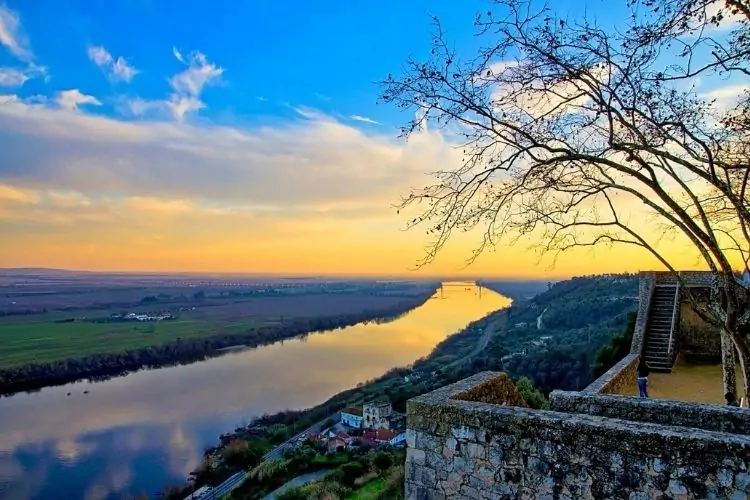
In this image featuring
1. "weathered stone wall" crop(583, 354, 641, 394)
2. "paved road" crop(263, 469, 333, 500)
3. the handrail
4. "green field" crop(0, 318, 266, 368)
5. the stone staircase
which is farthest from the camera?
"green field" crop(0, 318, 266, 368)

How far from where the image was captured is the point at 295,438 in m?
26.0

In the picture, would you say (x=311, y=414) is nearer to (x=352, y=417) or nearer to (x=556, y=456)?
(x=352, y=417)

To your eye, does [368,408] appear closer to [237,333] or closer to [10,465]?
[10,465]

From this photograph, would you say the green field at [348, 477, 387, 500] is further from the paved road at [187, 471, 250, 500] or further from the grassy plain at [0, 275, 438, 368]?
the grassy plain at [0, 275, 438, 368]

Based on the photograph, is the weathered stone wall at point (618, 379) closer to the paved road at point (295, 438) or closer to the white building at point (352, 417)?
the paved road at point (295, 438)

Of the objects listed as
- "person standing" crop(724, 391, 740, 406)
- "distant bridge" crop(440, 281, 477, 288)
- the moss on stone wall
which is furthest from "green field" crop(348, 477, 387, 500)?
"distant bridge" crop(440, 281, 477, 288)

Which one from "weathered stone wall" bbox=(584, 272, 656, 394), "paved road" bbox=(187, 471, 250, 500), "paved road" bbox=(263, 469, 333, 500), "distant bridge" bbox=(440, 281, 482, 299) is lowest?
"paved road" bbox=(187, 471, 250, 500)

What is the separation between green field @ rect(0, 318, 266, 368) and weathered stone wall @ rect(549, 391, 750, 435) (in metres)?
47.5

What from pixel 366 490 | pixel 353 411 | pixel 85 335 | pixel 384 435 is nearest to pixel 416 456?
pixel 366 490

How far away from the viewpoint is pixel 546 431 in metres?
2.70

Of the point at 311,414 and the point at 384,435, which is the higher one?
the point at 384,435

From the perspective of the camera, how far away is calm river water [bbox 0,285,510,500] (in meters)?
21.4

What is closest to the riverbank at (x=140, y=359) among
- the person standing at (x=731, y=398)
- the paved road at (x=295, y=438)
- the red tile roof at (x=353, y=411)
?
the paved road at (x=295, y=438)

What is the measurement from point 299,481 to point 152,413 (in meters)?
14.8
